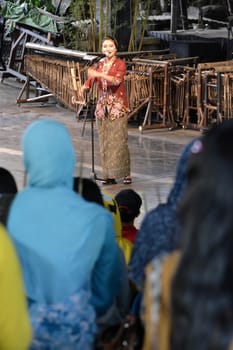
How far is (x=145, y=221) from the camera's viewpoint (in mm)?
3053

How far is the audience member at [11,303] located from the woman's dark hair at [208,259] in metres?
0.75

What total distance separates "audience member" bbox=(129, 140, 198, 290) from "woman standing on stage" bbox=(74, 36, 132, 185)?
525cm

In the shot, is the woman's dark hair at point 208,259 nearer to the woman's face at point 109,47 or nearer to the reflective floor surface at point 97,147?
the reflective floor surface at point 97,147

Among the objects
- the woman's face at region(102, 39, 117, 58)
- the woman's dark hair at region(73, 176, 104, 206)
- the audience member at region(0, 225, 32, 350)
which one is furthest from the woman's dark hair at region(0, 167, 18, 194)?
the woman's face at region(102, 39, 117, 58)

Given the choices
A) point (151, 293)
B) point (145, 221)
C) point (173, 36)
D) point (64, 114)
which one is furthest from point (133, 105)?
point (151, 293)

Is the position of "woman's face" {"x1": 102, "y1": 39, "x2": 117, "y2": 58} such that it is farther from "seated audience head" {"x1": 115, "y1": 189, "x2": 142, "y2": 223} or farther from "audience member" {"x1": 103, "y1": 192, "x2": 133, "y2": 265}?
"audience member" {"x1": 103, "y1": 192, "x2": 133, "y2": 265}

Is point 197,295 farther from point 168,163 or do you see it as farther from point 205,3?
point 205,3

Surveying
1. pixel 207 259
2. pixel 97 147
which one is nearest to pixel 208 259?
pixel 207 259

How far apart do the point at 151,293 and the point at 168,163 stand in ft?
25.3

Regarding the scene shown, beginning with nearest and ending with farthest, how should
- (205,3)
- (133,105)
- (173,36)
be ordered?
(133,105), (173,36), (205,3)

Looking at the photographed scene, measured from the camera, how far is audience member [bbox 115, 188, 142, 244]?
15.6 feet

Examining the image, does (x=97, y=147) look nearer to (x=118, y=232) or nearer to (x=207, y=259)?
(x=118, y=232)

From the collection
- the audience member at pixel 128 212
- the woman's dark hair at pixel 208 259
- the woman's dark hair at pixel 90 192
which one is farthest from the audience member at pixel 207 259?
the audience member at pixel 128 212

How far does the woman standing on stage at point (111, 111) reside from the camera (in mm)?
8328
